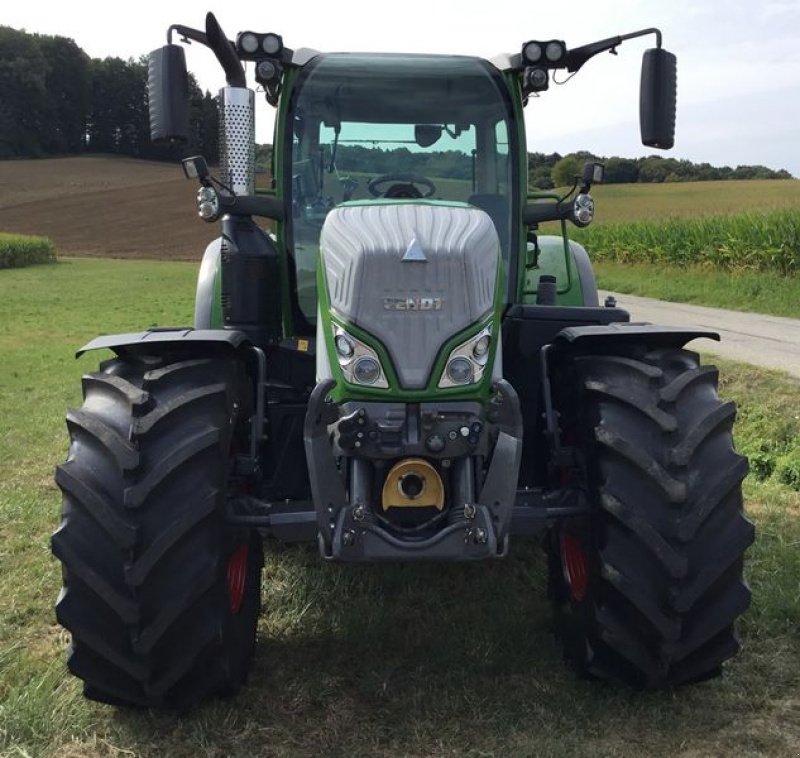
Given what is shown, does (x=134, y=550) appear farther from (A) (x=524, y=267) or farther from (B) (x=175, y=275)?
(B) (x=175, y=275)

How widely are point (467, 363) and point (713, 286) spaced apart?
1488 cm

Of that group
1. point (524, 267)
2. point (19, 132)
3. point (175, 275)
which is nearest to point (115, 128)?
point (19, 132)

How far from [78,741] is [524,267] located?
8.40 feet

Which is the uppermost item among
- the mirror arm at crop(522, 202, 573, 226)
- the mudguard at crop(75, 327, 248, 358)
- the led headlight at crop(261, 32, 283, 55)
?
the led headlight at crop(261, 32, 283, 55)

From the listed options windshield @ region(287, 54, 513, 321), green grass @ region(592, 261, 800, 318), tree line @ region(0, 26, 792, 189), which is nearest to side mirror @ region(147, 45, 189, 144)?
windshield @ region(287, 54, 513, 321)

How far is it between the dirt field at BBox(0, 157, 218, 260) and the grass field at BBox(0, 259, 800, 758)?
33.0 meters

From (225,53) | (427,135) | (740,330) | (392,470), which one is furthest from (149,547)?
(740,330)

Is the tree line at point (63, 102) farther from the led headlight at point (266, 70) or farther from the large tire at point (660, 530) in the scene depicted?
the large tire at point (660, 530)

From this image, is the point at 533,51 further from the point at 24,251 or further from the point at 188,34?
the point at 24,251

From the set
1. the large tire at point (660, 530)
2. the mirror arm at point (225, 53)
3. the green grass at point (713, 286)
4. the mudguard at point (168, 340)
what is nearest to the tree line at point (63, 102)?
the green grass at point (713, 286)

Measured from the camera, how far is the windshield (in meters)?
3.97

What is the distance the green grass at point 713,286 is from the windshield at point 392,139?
32.4 feet

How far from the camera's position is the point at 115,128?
240 feet

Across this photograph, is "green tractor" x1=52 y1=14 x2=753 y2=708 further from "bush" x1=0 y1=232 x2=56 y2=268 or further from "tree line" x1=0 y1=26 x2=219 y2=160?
"tree line" x1=0 y1=26 x2=219 y2=160
